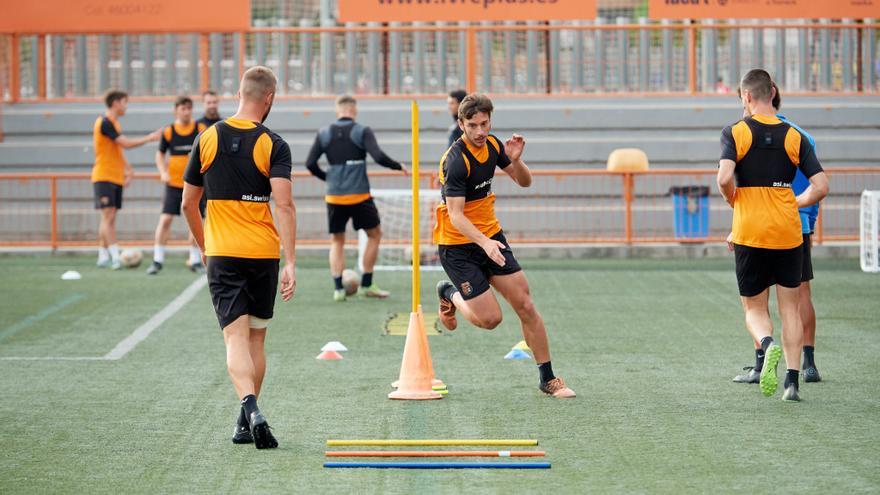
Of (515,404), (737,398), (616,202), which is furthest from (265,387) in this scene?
(616,202)

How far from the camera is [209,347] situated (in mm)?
10570

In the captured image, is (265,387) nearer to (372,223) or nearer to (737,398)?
(737,398)

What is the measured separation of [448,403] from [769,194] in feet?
7.20

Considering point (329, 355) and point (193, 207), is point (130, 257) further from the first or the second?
point (193, 207)

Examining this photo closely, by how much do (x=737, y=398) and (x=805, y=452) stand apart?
5.12 ft

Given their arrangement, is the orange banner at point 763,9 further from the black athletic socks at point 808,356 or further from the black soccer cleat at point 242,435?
the black soccer cleat at point 242,435

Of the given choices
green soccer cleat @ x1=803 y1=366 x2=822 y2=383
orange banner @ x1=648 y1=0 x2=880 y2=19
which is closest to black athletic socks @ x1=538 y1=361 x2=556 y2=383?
green soccer cleat @ x1=803 y1=366 x2=822 y2=383

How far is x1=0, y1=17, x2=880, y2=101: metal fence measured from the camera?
72.6 feet

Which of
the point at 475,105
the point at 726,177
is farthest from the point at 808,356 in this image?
the point at 475,105

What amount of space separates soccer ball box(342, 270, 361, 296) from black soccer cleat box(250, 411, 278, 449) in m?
7.08

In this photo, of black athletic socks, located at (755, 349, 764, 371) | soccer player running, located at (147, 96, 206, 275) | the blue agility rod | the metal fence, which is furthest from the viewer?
the metal fence

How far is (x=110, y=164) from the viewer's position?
55.5 feet

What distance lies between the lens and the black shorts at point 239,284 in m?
6.83

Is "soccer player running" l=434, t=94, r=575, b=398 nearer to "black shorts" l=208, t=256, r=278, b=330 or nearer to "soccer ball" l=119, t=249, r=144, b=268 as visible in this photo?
"black shorts" l=208, t=256, r=278, b=330
